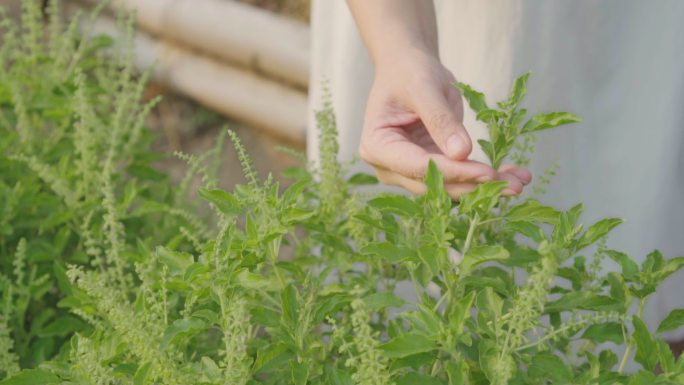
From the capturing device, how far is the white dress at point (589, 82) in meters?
1.91

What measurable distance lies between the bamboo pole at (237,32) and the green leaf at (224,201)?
2420mm

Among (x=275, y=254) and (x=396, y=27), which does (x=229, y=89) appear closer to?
(x=396, y=27)

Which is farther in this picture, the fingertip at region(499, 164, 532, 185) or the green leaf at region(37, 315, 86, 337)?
the green leaf at region(37, 315, 86, 337)

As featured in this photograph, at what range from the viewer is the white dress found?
1909 mm

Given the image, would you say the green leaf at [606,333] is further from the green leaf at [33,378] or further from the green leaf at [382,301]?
the green leaf at [33,378]

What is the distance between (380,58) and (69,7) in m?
3.41

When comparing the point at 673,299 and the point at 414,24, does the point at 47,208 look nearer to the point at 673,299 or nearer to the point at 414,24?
the point at 414,24

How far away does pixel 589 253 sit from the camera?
2166 mm

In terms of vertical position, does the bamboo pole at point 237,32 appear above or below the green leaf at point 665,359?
above

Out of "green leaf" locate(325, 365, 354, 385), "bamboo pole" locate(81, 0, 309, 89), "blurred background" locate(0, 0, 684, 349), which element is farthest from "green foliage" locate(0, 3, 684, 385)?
"bamboo pole" locate(81, 0, 309, 89)

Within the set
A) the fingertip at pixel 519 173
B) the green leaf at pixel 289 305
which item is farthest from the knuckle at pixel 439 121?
the green leaf at pixel 289 305

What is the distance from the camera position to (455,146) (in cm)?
129

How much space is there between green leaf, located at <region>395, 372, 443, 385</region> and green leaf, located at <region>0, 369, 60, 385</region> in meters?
0.41

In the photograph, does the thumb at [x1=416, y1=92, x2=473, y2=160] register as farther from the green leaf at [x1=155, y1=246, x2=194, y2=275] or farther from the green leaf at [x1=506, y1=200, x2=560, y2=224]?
the green leaf at [x1=155, y1=246, x2=194, y2=275]
